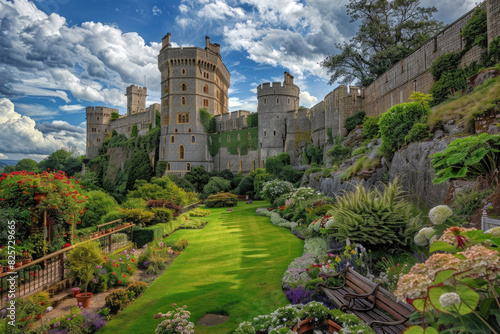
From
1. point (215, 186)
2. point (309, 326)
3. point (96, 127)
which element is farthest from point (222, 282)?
point (96, 127)

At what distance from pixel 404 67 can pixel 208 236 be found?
52.0 ft

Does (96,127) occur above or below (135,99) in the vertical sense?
below

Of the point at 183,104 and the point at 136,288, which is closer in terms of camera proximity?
the point at 136,288

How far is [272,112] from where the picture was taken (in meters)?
35.6

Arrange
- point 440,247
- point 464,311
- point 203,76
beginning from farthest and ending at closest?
1. point 203,76
2. point 440,247
3. point 464,311

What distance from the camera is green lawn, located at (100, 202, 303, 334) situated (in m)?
5.93

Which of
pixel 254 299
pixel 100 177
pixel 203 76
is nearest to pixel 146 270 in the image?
pixel 254 299

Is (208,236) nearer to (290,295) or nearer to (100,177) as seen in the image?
(290,295)

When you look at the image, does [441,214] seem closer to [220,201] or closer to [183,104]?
[220,201]

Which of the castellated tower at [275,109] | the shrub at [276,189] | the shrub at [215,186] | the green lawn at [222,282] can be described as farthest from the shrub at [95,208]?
the castellated tower at [275,109]

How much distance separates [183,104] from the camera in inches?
1610

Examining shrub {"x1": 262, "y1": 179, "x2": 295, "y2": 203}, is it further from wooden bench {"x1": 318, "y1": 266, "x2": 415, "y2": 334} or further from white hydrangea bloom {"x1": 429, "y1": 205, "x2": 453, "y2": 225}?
white hydrangea bloom {"x1": 429, "y1": 205, "x2": 453, "y2": 225}

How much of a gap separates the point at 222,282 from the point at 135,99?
62.0 metres

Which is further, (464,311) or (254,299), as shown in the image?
(254,299)
